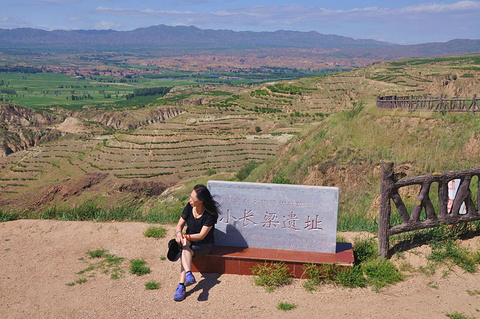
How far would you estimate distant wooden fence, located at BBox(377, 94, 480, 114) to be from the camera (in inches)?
698

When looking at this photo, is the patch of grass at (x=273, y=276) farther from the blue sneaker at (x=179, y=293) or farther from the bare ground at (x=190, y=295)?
the blue sneaker at (x=179, y=293)

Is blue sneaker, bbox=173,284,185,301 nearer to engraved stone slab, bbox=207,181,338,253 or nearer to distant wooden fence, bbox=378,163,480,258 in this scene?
engraved stone slab, bbox=207,181,338,253

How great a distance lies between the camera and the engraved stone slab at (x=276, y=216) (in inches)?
248

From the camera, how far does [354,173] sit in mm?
17609

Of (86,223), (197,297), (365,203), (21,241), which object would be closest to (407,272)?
(197,297)

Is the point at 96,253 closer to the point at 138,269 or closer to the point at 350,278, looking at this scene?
the point at 138,269

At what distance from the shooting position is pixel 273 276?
234 inches

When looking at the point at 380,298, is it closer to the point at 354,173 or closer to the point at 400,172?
the point at 400,172

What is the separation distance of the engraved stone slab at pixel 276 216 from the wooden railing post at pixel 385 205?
0.78m

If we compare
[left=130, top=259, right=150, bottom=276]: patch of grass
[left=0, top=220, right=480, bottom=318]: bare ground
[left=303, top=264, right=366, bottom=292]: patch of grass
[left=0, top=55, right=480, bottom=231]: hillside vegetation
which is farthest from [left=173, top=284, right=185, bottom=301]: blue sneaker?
[left=0, top=55, right=480, bottom=231]: hillside vegetation

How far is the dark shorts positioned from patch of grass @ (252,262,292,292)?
0.88 m

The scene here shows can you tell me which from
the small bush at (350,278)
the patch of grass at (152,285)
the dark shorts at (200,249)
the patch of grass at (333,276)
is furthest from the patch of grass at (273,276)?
the patch of grass at (152,285)

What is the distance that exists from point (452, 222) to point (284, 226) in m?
2.93

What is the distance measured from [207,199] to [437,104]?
671 inches
